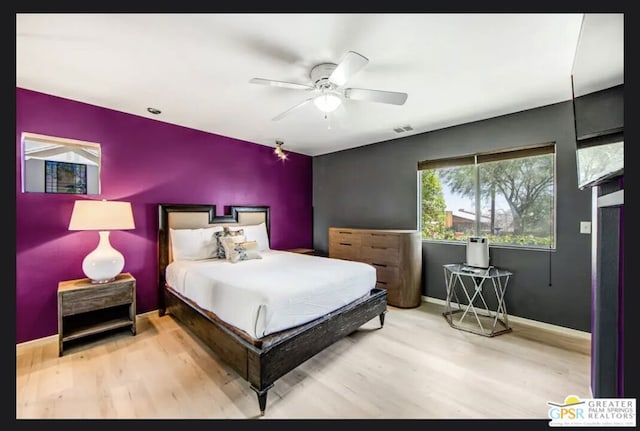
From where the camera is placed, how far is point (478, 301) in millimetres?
3389

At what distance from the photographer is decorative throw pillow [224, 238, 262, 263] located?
3.20m

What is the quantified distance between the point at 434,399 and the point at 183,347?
7.34 feet

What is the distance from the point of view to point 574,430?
57.6 inches

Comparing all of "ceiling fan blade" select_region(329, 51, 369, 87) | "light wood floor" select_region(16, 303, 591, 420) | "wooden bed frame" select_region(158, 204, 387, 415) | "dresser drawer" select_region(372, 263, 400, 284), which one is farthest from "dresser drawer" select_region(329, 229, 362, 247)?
"ceiling fan blade" select_region(329, 51, 369, 87)

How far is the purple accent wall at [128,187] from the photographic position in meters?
2.52

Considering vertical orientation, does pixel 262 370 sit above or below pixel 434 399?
Answer: above

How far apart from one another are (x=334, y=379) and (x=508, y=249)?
263cm

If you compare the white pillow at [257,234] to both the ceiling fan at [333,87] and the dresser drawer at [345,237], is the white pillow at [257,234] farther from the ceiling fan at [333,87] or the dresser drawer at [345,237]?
the ceiling fan at [333,87]

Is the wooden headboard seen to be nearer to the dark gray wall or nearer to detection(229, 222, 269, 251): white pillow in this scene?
detection(229, 222, 269, 251): white pillow

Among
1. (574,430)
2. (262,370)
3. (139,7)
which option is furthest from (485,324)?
(139,7)

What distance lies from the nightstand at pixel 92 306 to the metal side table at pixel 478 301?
11.7 feet

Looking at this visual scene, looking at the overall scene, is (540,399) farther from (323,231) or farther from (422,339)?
(323,231)

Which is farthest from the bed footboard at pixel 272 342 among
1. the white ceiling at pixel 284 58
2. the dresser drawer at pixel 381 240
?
the white ceiling at pixel 284 58

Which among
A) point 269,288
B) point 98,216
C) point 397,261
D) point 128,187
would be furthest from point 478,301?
point 128,187
